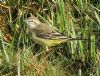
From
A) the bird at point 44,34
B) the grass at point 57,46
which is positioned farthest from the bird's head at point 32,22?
the grass at point 57,46

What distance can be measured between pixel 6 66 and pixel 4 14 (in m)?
1.15

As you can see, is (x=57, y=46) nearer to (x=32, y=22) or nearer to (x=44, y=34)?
(x=44, y=34)

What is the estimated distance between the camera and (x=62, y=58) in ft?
17.3

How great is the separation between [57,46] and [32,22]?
49cm

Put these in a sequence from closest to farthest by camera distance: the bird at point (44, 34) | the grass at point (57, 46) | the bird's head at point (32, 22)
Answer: the grass at point (57, 46) < the bird at point (44, 34) < the bird's head at point (32, 22)

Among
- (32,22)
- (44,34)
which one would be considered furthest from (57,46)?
(32,22)

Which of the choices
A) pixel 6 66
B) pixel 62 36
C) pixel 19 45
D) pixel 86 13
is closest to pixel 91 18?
pixel 86 13

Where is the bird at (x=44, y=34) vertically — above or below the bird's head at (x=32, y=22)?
below

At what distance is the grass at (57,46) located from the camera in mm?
4961

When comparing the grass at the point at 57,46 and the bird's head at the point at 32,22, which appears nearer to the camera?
the grass at the point at 57,46

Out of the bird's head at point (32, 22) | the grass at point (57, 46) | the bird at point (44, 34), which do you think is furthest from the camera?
the bird's head at point (32, 22)

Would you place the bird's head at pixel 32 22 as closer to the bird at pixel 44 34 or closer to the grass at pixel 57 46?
the bird at pixel 44 34

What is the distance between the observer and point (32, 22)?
552 cm

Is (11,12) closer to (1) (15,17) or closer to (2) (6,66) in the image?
(1) (15,17)
